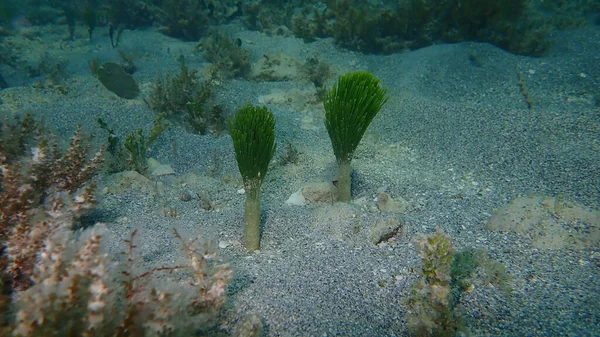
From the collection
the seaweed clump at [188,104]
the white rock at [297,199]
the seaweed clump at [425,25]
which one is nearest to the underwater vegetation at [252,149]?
the white rock at [297,199]

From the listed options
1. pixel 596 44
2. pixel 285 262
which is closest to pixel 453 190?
pixel 285 262

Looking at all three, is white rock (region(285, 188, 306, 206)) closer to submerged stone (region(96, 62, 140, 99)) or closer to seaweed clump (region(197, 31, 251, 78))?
submerged stone (region(96, 62, 140, 99))

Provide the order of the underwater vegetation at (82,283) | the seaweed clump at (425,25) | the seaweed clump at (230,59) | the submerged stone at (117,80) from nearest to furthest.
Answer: the underwater vegetation at (82,283)
the submerged stone at (117,80)
the seaweed clump at (230,59)
the seaweed clump at (425,25)

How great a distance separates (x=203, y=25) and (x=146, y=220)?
409 inches

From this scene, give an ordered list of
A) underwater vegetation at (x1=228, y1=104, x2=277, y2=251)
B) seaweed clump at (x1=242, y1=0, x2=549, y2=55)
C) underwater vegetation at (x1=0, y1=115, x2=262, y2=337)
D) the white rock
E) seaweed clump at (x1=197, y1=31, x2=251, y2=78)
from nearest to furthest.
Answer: underwater vegetation at (x1=0, y1=115, x2=262, y2=337) → underwater vegetation at (x1=228, y1=104, x2=277, y2=251) → the white rock → seaweed clump at (x1=197, y1=31, x2=251, y2=78) → seaweed clump at (x1=242, y1=0, x2=549, y2=55)

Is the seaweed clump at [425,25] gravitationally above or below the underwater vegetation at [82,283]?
below

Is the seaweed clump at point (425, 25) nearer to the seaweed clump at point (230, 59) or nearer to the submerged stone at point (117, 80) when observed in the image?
the seaweed clump at point (230, 59)

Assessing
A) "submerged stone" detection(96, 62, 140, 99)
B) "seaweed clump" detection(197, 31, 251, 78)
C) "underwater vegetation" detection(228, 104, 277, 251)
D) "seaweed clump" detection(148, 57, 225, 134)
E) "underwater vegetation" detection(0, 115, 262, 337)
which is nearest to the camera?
"underwater vegetation" detection(0, 115, 262, 337)

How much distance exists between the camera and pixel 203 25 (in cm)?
1245

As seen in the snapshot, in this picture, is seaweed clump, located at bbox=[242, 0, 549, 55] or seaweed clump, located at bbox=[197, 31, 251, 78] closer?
seaweed clump, located at bbox=[197, 31, 251, 78]

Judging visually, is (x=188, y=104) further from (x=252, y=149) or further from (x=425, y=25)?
(x=425, y=25)

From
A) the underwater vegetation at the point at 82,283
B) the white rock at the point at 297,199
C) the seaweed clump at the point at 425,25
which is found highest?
the underwater vegetation at the point at 82,283

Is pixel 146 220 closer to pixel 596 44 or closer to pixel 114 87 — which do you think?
pixel 114 87

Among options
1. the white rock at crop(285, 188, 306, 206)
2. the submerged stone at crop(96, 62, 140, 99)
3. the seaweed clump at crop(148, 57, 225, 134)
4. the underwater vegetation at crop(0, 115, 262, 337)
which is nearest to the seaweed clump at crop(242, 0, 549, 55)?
the seaweed clump at crop(148, 57, 225, 134)
